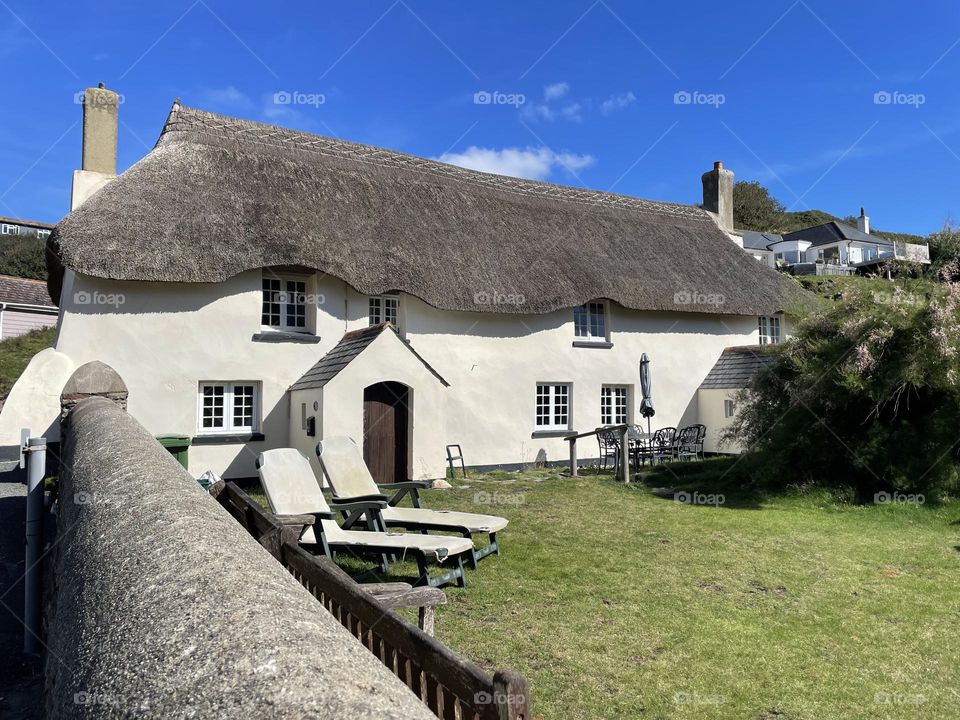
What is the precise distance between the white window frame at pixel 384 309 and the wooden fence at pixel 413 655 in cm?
1112

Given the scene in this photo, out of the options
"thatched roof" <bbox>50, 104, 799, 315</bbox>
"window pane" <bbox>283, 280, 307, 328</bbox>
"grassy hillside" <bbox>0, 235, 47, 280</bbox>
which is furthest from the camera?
"grassy hillside" <bbox>0, 235, 47, 280</bbox>

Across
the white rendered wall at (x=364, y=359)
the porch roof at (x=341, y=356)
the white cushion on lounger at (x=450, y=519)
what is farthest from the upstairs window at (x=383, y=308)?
the white cushion on lounger at (x=450, y=519)

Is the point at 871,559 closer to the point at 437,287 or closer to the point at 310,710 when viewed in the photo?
the point at 310,710

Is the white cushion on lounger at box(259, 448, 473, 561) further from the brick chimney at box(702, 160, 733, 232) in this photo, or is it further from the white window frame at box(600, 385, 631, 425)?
the brick chimney at box(702, 160, 733, 232)

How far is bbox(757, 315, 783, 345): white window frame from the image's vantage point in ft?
65.6

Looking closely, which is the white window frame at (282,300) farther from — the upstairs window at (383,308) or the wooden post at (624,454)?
the wooden post at (624,454)

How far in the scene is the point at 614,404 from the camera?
1762 cm

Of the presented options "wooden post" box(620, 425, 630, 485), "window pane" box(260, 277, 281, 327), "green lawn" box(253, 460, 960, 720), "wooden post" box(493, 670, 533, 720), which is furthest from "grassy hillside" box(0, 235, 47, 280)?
"wooden post" box(493, 670, 533, 720)

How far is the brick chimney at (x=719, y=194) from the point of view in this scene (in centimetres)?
2267

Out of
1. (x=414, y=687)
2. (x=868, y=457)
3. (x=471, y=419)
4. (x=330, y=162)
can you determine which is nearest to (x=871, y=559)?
(x=868, y=457)

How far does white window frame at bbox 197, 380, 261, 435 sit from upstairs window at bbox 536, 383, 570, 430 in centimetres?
659

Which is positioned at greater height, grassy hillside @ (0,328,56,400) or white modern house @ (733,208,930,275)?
white modern house @ (733,208,930,275)

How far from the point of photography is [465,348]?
15.2 metres

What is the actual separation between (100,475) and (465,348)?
1218 centimetres
